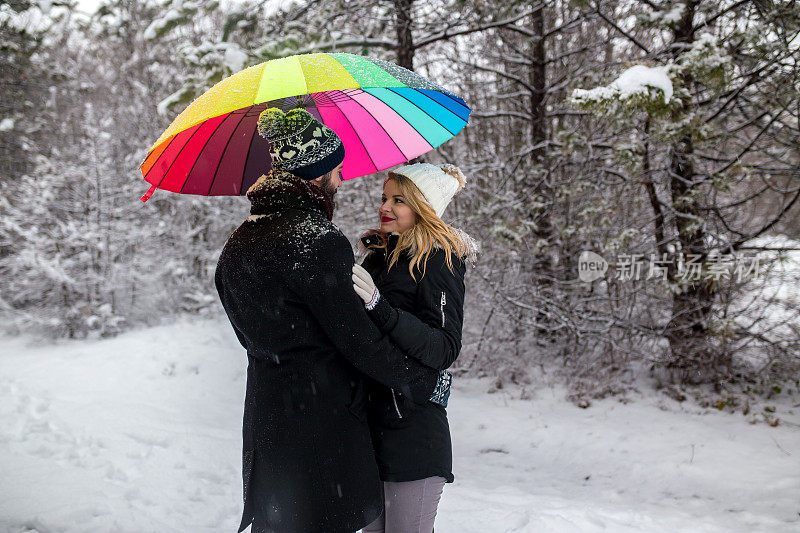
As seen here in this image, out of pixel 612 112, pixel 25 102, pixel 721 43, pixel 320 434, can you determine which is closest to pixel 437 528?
pixel 320 434

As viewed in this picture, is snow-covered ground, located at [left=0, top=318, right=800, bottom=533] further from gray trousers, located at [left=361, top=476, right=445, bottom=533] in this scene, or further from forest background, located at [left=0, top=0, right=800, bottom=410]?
gray trousers, located at [left=361, top=476, right=445, bottom=533]

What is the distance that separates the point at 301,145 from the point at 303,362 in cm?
70

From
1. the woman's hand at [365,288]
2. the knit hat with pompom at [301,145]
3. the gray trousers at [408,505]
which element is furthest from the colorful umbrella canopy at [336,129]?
the gray trousers at [408,505]

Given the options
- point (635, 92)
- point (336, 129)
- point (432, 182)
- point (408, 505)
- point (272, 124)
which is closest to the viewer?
point (272, 124)

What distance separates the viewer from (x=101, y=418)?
551 cm

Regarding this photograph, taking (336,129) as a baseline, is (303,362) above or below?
below

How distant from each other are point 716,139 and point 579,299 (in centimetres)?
242

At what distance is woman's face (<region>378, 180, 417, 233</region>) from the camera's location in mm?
2104

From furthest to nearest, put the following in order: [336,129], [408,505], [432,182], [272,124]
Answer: [336,129]
[432,182]
[408,505]
[272,124]

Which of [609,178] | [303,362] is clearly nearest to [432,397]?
[303,362]

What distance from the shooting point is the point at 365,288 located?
5.22ft

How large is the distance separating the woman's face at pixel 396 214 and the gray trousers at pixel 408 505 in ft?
3.22

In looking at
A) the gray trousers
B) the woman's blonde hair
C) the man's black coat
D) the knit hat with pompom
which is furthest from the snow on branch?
the gray trousers

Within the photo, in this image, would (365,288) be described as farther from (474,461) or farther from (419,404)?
(474,461)
